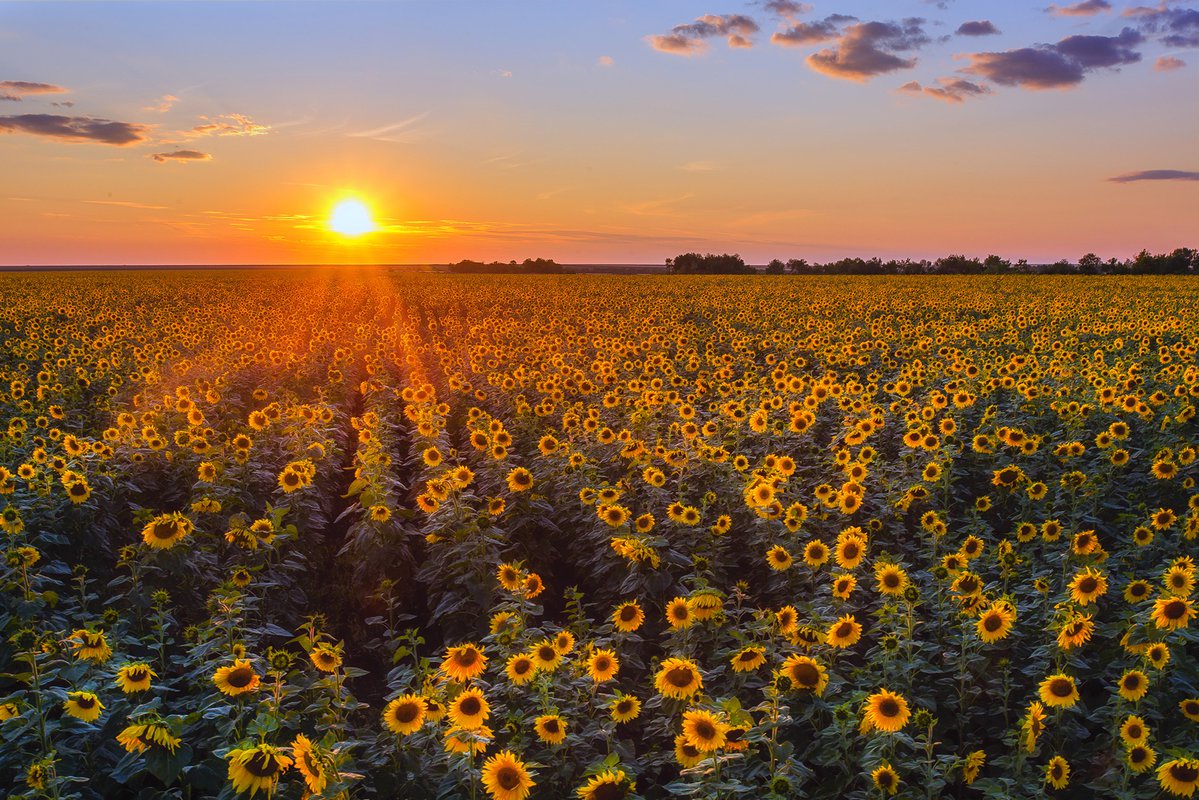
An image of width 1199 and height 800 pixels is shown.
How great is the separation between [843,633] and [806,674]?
535 millimetres

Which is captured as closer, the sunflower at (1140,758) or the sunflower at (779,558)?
the sunflower at (1140,758)

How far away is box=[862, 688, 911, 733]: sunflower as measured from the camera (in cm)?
350

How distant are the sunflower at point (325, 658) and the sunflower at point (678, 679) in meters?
1.84

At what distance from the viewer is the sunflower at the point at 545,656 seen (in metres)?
4.00

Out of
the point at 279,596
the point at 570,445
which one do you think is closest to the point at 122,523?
the point at 279,596

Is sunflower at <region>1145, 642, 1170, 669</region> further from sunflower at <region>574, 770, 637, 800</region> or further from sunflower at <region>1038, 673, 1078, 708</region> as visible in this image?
sunflower at <region>574, 770, 637, 800</region>

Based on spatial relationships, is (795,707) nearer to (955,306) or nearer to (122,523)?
(122,523)

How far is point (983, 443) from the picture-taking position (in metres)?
8.54

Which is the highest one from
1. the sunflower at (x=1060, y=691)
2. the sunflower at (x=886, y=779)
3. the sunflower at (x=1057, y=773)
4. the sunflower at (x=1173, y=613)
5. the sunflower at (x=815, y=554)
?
the sunflower at (x=1173, y=613)

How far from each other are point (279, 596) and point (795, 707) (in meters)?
4.90

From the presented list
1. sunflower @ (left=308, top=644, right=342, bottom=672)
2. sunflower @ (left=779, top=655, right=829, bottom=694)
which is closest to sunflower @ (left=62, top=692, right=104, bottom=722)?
sunflower @ (left=308, top=644, right=342, bottom=672)

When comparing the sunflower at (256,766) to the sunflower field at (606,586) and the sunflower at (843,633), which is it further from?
the sunflower at (843,633)

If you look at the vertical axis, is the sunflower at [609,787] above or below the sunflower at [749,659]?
below

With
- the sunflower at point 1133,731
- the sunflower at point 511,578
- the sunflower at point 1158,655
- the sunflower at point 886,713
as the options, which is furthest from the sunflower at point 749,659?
the sunflower at point 1158,655
